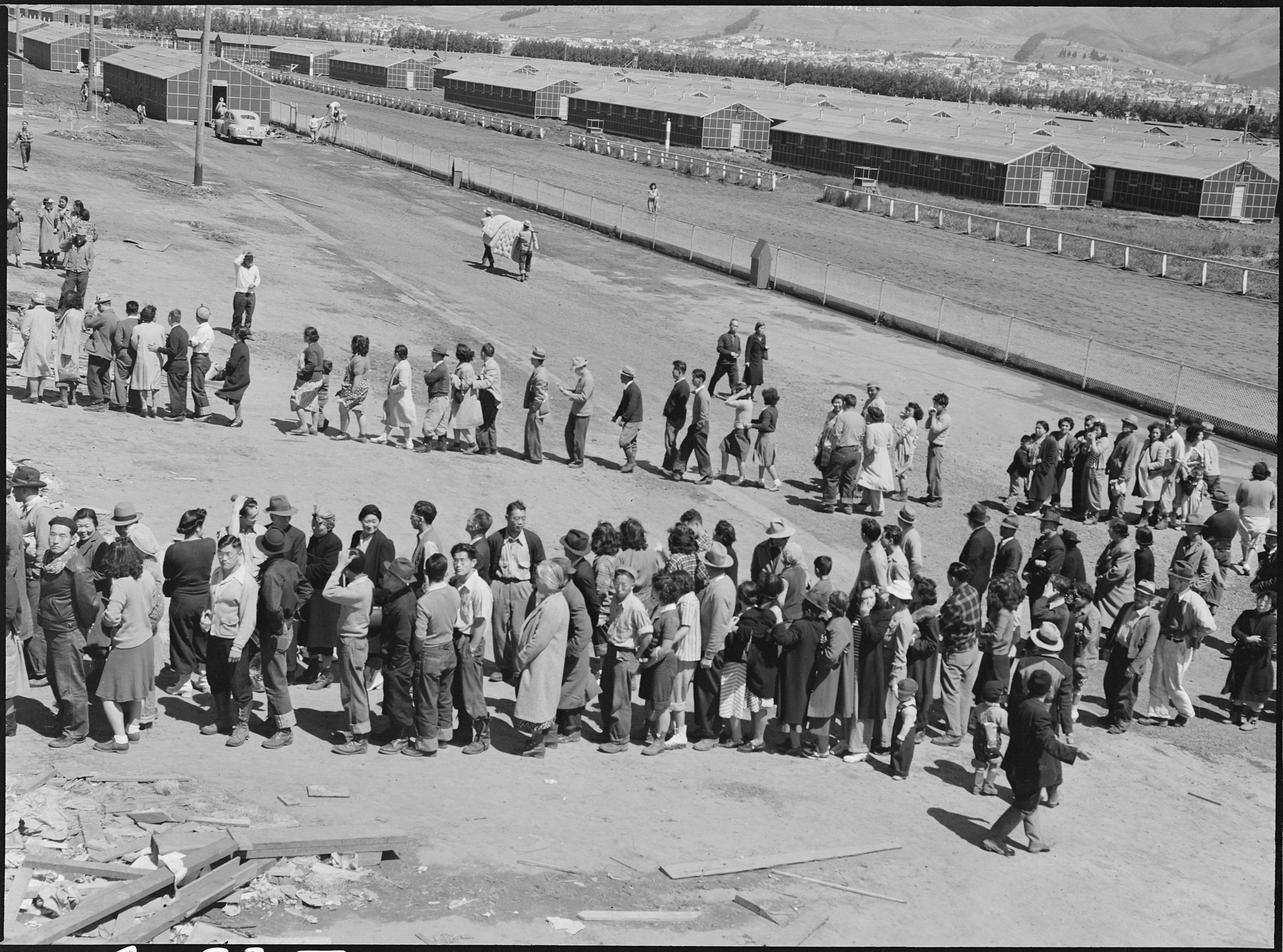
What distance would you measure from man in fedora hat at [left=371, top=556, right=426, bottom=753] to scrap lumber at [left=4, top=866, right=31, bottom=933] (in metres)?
3.12

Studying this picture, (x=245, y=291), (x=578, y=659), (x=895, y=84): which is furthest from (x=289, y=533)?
(x=895, y=84)

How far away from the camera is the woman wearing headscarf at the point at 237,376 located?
1764 centimetres

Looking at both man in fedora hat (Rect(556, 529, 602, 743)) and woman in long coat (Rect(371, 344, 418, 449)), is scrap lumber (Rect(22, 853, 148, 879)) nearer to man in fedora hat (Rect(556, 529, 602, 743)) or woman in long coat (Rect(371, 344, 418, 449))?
man in fedora hat (Rect(556, 529, 602, 743))

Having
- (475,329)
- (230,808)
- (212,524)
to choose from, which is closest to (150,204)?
(475,329)

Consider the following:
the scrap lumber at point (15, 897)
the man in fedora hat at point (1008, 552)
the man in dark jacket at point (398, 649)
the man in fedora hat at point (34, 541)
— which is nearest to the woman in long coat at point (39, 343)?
the man in fedora hat at point (34, 541)

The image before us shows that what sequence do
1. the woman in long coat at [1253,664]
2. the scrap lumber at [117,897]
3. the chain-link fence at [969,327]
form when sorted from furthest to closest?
the chain-link fence at [969,327], the woman in long coat at [1253,664], the scrap lumber at [117,897]

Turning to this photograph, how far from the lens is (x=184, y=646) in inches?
429

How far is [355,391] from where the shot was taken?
1783 cm

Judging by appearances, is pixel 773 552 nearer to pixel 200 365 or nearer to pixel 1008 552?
pixel 1008 552

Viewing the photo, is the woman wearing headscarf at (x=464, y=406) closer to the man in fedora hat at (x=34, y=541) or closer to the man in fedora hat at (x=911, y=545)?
the man in fedora hat at (x=911, y=545)

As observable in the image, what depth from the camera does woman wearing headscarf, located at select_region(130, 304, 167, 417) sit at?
56.6 feet

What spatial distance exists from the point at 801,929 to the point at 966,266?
A: 36476 millimetres

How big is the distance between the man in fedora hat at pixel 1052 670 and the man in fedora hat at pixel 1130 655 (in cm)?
192

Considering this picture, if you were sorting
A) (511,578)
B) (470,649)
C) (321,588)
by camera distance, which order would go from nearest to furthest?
1. (470,649)
2. (321,588)
3. (511,578)
